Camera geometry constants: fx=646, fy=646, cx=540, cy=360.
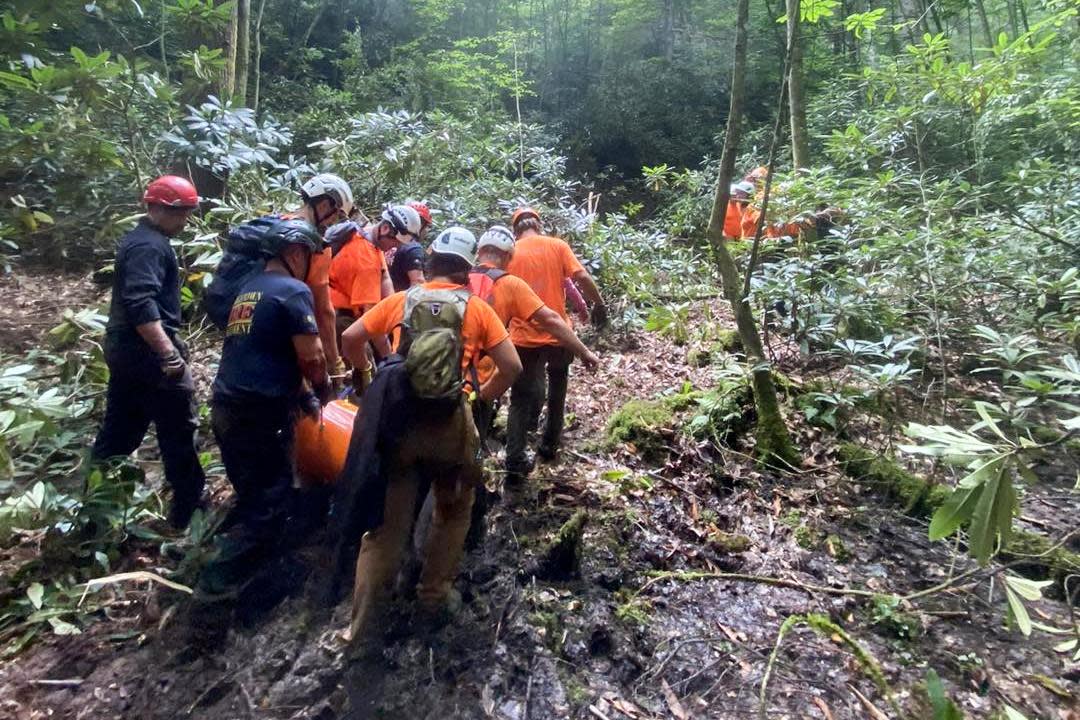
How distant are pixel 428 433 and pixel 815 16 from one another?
177 inches

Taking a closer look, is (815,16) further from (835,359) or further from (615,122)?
(615,122)

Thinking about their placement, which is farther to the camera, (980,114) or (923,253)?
(980,114)

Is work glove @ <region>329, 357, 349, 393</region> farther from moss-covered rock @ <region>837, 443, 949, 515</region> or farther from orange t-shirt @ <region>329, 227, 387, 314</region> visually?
moss-covered rock @ <region>837, 443, 949, 515</region>

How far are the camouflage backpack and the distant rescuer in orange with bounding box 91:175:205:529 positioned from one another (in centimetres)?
164

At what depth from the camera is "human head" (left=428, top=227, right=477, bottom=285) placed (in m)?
3.52

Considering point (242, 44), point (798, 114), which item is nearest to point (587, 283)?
point (798, 114)

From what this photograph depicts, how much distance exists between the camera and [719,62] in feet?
58.0

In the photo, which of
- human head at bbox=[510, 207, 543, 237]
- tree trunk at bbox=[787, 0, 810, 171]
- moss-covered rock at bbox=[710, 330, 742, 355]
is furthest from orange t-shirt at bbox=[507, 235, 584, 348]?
tree trunk at bbox=[787, 0, 810, 171]

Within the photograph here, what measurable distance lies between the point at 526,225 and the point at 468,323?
229cm

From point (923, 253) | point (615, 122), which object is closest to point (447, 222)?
point (923, 253)

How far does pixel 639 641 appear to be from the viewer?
3.40 m

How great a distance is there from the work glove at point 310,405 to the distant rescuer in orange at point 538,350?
4.89 feet

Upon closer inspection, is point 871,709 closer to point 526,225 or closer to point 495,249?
point 495,249

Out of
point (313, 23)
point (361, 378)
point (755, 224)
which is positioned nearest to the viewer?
point (361, 378)
